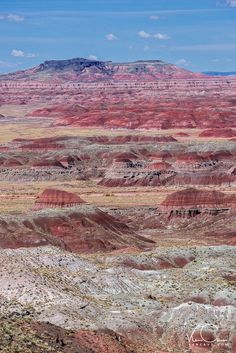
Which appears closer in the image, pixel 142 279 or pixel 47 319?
pixel 47 319

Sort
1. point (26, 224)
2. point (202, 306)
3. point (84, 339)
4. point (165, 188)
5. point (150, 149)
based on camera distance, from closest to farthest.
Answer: point (84, 339) < point (202, 306) < point (26, 224) < point (165, 188) < point (150, 149)

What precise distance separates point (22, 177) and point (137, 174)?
18.8m

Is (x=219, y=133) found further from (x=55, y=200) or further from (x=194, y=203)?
(x=55, y=200)

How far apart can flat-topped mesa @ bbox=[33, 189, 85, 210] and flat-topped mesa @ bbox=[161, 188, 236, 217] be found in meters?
10.2

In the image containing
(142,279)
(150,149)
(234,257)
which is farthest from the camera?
(150,149)

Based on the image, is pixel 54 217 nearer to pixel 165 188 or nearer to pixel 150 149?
pixel 165 188

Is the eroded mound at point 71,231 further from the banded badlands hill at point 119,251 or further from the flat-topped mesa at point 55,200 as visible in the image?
the flat-topped mesa at point 55,200

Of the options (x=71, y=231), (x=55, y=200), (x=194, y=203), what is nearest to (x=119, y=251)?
(x=71, y=231)

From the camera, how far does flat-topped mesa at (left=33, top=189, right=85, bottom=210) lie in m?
89.5

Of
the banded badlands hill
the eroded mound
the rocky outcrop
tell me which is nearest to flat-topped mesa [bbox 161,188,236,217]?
the banded badlands hill

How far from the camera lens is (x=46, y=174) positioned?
129m

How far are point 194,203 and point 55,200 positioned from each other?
1558 centimetres

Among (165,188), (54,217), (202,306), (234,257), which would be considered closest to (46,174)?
(165,188)
